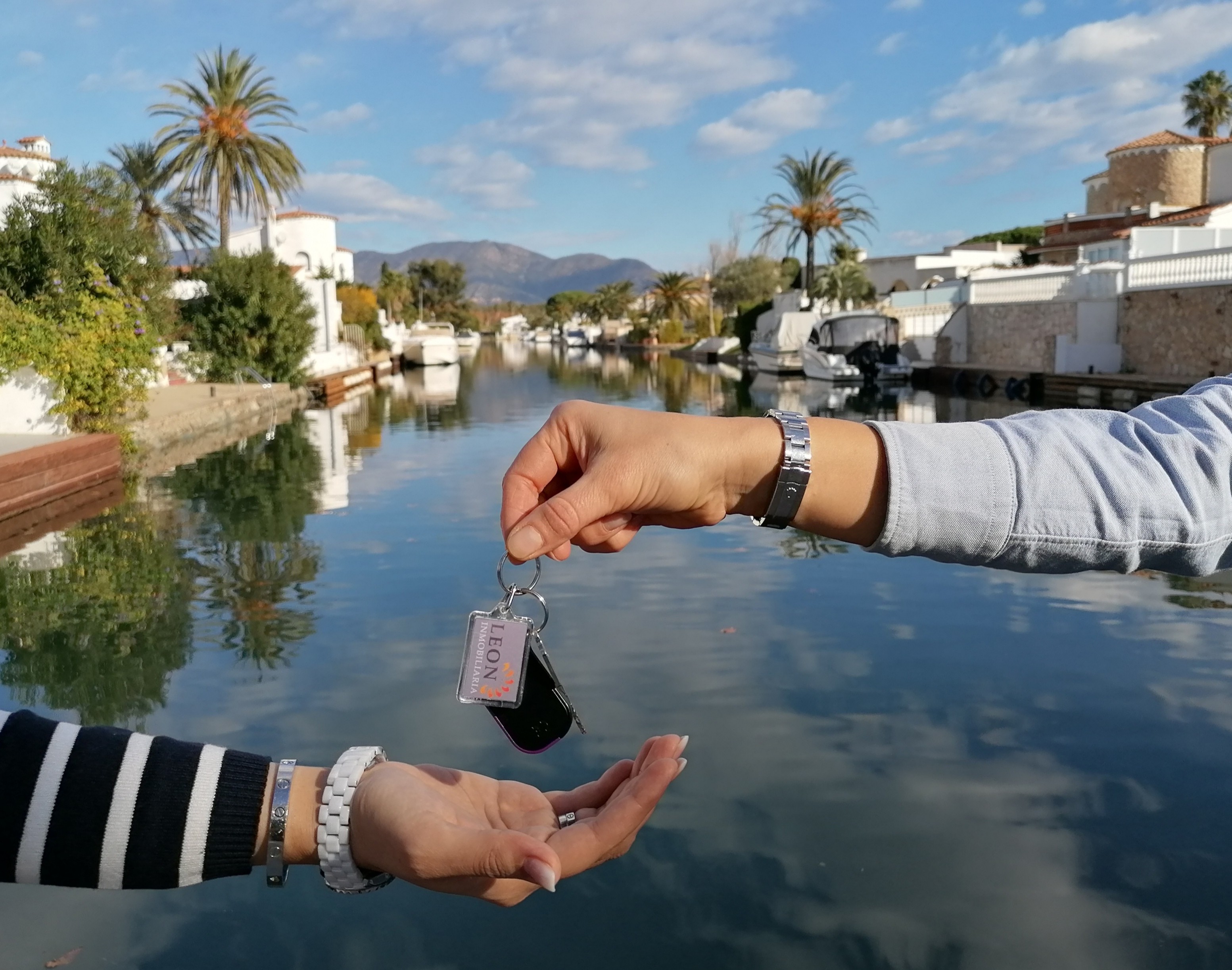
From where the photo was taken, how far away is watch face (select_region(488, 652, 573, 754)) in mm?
1573

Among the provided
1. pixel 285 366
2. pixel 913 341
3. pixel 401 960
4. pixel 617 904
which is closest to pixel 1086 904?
pixel 617 904

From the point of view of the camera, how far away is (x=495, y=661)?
1.51 meters

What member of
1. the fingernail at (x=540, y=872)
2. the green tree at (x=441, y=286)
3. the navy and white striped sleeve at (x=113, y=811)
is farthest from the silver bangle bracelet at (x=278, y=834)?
the green tree at (x=441, y=286)

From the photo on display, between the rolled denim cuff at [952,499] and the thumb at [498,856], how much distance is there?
20.9 inches

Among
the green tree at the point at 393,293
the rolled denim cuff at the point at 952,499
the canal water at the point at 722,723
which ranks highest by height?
the green tree at the point at 393,293

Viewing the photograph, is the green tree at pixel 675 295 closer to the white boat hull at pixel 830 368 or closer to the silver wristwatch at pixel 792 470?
the white boat hull at pixel 830 368

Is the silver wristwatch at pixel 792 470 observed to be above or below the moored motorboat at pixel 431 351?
above

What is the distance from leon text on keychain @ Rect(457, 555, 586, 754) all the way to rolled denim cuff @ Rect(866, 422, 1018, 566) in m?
0.46

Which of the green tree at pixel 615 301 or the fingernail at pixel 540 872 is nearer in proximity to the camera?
the fingernail at pixel 540 872

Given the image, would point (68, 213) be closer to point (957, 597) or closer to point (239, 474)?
point (239, 474)

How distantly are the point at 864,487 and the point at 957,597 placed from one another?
5.94 meters

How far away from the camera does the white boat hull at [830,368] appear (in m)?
29.9

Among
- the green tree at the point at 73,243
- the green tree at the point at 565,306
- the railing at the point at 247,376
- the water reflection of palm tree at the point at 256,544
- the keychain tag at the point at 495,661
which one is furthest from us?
the green tree at the point at 565,306

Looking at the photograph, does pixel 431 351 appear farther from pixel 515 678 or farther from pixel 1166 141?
pixel 515 678
